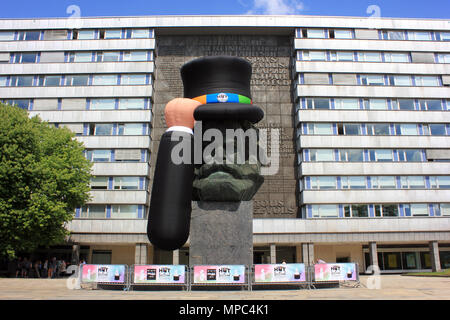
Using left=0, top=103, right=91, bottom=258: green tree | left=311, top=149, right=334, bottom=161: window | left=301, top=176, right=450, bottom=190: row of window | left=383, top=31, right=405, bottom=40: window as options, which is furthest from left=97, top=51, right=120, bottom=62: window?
left=383, top=31, right=405, bottom=40: window

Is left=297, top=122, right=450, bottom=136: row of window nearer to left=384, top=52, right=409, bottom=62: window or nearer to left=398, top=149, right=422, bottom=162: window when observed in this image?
left=398, top=149, right=422, bottom=162: window

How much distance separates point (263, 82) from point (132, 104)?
15009 mm

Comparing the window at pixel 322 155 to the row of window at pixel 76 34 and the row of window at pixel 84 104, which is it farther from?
the row of window at pixel 76 34

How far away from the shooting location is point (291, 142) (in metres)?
39.4

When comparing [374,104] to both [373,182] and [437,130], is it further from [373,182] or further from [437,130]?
[373,182]

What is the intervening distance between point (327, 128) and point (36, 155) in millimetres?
28324

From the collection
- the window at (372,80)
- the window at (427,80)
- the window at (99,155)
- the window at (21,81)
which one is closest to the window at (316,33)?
the window at (372,80)

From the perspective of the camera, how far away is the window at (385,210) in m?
36.4

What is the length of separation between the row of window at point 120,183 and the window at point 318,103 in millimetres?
19652

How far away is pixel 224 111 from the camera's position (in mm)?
13852

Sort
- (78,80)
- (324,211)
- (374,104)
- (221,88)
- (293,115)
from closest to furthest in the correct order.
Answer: (221,88) < (324,211) < (374,104) < (293,115) < (78,80)

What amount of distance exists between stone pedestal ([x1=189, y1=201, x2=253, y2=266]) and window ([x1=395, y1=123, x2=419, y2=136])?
3080 cm

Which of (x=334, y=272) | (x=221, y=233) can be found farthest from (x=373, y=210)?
(x=221, y=233)

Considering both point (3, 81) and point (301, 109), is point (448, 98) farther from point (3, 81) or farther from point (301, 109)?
point (3, 81)
